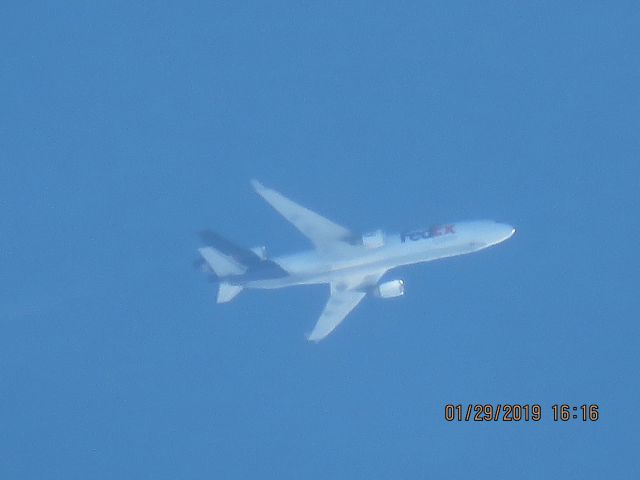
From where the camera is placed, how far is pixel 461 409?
69.3 meters

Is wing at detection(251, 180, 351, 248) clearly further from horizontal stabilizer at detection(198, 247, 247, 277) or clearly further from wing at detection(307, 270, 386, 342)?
horizontal stabilizer at detection(198, 247, 247, 277)

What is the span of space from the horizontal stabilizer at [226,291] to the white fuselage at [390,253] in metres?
1.52

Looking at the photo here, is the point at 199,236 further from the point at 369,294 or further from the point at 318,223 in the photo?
the point at 369,294

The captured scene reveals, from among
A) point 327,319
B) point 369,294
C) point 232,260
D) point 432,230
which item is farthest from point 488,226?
point 232,260

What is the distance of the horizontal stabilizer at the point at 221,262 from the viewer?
6334 cm

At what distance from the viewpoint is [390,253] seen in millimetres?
61625

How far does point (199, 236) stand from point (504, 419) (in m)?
33.2

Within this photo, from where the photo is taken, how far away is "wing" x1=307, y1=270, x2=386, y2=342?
66.1 m

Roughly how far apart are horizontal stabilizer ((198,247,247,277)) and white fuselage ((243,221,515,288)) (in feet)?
5.06

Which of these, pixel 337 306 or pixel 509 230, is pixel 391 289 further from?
pixel 509 230

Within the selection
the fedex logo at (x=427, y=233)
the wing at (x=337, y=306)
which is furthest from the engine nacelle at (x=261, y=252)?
the fedex logo at (x=427, y=233)

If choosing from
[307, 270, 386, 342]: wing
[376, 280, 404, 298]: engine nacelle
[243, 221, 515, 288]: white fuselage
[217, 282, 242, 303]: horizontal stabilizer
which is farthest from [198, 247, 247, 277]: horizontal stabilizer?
[376, 280, 404, 298]: engine nacelle

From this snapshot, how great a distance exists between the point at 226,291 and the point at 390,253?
14.8 m

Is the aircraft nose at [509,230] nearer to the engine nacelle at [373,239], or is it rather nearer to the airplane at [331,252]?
the airplane at [331,252]
